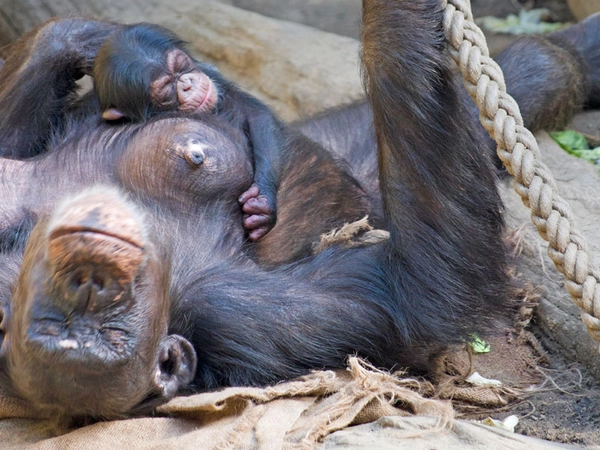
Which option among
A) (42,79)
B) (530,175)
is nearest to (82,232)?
(530,175)

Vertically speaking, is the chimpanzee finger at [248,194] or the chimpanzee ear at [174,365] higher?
the chimpanzee finger at [248,194]

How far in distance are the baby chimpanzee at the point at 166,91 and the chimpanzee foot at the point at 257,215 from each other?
10 cm

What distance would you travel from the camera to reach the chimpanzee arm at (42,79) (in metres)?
3.22

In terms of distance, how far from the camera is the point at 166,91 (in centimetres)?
315

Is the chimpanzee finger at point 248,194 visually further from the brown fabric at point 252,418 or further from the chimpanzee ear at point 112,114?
the brown fabric at point 252,418

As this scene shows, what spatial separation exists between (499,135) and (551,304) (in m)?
1.08

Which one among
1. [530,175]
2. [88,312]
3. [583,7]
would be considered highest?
[530,175]

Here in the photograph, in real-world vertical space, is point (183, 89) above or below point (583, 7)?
below

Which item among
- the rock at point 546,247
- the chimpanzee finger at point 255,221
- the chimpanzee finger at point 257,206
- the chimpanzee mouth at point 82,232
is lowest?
the rock at point 546,247

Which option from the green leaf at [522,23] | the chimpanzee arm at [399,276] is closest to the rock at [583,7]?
the green leaf at [522,23]

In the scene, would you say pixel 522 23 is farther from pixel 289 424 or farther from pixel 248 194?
pixel 289 424

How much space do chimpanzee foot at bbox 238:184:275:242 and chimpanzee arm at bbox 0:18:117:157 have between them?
38.7 inches

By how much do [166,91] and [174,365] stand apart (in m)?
1.29

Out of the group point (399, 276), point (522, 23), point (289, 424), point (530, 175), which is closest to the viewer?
point (289, 424)
